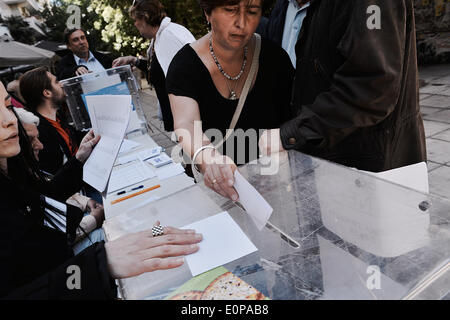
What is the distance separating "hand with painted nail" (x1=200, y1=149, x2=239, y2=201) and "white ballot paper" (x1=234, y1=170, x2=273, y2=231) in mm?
36

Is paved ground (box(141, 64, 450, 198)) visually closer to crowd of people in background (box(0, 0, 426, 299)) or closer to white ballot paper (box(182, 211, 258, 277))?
crowd of people in background (box(0, 0, 426, 299))

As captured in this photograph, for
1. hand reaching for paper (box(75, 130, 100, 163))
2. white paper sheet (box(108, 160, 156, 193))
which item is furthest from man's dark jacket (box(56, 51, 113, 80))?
hand reaching for paper (box(75, 130, 100, 163))

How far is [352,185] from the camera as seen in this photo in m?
1.16

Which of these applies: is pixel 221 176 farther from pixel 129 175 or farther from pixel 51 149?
pixel 51 149

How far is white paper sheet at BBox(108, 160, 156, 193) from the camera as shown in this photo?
7.28 ft

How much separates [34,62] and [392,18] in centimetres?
975

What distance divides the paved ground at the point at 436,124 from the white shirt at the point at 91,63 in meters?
1.80

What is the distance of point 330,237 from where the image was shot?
0.95 metres

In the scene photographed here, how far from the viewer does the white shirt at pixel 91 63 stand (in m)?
5.02

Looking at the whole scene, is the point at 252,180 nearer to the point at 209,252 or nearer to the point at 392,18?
the point at 209,252

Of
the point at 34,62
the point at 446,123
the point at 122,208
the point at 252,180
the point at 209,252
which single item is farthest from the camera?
the point at 34,62

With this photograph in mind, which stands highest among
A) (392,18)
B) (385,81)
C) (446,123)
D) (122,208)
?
(392,18)

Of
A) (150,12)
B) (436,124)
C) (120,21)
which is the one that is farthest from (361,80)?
(120,21)
